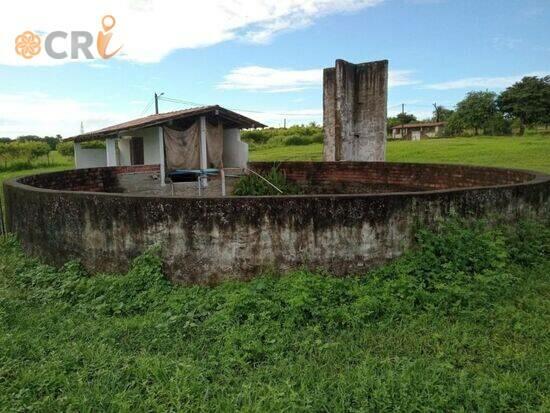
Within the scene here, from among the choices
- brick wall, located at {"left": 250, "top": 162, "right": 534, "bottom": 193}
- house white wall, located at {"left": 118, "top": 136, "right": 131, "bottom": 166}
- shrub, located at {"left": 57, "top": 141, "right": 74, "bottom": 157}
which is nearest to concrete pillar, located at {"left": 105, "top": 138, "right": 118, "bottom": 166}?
house white wall, located at {"left": 118, "top": 136, "right": 131, "bottom": 166}

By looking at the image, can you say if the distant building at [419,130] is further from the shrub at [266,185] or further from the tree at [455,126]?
the shrub at [266,185]

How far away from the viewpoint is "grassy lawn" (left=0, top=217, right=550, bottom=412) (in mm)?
2803

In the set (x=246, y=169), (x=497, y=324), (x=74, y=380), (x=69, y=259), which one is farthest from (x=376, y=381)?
(x=246, y=169)

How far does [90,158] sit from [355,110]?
29.0 ft

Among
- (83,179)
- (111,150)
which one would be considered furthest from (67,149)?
(83,179)

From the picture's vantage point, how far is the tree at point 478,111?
4291 cm

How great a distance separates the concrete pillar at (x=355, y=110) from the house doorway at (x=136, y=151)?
5.49m

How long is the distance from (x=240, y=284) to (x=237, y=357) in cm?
120

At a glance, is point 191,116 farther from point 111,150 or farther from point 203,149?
point 111,150

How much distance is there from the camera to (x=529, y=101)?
39688mm

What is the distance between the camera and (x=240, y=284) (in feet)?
14.4

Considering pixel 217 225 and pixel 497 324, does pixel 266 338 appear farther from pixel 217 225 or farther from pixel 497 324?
pixel 497 324

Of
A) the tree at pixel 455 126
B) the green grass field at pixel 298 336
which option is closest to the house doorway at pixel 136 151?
the green grass field at pixel 298 336

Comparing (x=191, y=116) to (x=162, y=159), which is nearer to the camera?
(x=162, y=159)
